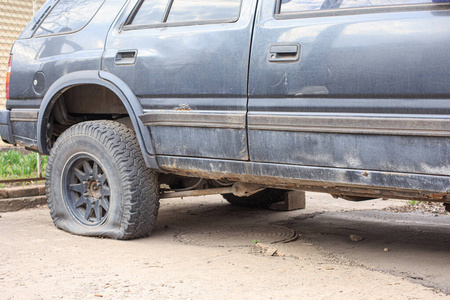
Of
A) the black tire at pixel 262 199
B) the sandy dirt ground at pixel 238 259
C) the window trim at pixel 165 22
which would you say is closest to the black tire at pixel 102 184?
the sandy dirt ground at pixel 238 259

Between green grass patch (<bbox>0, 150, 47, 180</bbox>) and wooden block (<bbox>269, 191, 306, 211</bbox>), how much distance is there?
2.79m

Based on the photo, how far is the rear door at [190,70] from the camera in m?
3.44

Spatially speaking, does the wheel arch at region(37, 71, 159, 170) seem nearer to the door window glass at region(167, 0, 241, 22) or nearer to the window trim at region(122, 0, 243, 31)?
the window trim at region(122, 0, 243, 31)

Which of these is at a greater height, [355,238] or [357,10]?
[357,10]

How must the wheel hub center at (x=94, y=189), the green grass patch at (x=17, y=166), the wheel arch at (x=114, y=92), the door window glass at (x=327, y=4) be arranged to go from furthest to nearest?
1. the green grass patch at (x=17, y=166)
2. the wheel hub center at (x=94, y=189)
3. the wheel arch at (x=114, y=92)
4. the door window glass at (x=327, y=4)

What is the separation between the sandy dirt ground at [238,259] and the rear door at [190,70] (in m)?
0.71

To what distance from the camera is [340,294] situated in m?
2.75

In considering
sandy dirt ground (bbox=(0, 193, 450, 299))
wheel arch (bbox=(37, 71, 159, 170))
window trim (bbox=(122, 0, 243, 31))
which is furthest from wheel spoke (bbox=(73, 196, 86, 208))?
window trim (bbox=(122, 0, 243, 31))

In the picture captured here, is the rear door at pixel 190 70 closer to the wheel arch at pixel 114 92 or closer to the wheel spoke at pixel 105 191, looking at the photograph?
the wheel arch at pixel 114 92

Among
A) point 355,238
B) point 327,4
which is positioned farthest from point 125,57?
point 355,238

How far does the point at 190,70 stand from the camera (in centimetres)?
A: 358

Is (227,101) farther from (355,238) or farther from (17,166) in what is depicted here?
(17,166)

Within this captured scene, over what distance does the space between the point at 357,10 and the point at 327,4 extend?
0.21 metres

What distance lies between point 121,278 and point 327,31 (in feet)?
5.95
